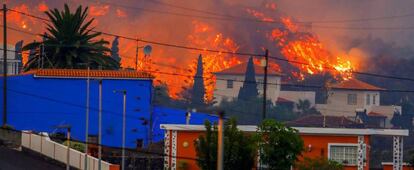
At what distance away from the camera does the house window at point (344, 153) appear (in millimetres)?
60594

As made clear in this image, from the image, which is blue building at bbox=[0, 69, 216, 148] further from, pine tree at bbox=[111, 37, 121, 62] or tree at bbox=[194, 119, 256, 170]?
pine tree at bbox=[111, 37, 121, 62]

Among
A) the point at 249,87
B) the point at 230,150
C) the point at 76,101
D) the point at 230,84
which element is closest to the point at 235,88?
the point at 230,84

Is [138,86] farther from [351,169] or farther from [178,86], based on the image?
[178,86]

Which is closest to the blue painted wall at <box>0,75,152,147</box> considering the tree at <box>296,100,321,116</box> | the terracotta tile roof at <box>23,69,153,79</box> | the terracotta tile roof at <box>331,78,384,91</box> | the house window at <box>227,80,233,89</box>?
the terracotta tile roof at <box>23,69,153,79</box>

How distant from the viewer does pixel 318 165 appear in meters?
56.1

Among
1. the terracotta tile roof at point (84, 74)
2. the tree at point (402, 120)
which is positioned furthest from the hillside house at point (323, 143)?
the tree at point (402, 120)

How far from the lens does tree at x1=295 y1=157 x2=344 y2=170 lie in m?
55.9

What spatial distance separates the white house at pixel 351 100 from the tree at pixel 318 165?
117926 millimetres

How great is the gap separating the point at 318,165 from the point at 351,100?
419 ft

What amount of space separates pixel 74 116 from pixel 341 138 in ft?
92.1

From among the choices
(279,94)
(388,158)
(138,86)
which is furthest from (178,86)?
(138,86)

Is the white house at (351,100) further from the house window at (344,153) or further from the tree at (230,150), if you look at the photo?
the tree at (230,150)

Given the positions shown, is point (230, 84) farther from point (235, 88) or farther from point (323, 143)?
point (323, 143)

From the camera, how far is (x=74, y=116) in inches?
3046
